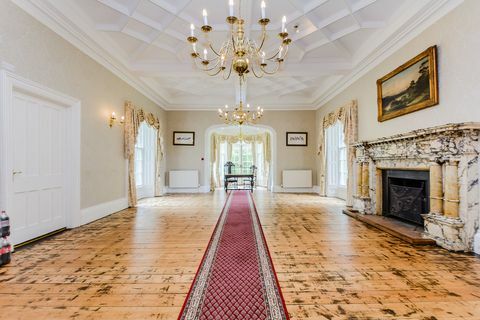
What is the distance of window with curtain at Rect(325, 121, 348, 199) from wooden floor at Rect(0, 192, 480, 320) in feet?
12.7

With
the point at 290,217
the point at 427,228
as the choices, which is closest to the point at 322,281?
the point at 427,228

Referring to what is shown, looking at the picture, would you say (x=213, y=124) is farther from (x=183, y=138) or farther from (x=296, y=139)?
(x=296, y=139)

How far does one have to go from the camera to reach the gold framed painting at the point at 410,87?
3465mm

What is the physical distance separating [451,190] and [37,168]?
5.39 metres

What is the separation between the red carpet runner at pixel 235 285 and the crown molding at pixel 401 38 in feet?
12.7

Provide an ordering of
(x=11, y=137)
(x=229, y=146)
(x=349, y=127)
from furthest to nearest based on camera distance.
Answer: (x=229, y=146)
(x=349, y=127)
(x=11, y=137)

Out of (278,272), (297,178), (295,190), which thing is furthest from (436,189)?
(295,190)

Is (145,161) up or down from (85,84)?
down

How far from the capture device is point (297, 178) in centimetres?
906

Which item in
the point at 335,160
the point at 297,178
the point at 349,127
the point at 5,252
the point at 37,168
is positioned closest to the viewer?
the point at 5,252

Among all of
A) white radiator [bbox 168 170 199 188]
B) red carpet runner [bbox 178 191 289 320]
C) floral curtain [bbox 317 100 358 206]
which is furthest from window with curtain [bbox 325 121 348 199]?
red carpet runner [bbox 178 191 289 320]

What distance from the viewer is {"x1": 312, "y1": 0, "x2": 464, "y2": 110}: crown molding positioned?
3.28m

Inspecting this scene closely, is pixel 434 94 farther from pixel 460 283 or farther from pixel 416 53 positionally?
pixel 460 283

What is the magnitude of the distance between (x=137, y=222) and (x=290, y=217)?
9.37 ft
